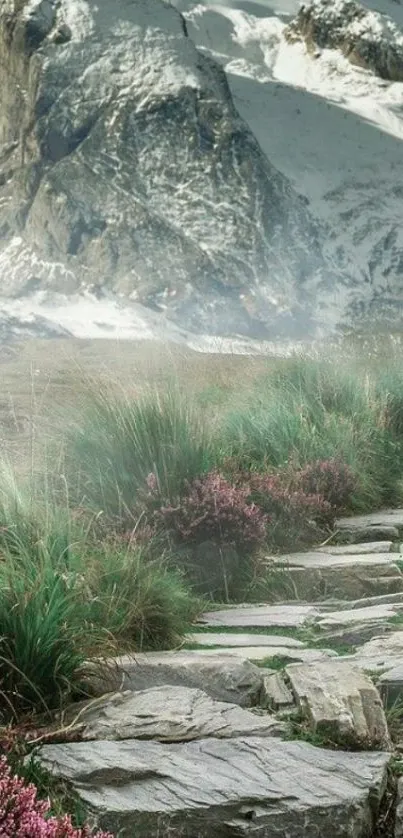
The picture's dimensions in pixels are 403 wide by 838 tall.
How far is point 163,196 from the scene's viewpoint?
31.8m

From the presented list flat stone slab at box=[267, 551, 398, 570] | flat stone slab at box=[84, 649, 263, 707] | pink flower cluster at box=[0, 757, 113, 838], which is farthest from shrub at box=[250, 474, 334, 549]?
pink flower cluster at box=[0, 757, 113, 838]

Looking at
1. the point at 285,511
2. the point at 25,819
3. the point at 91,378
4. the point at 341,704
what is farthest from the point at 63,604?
the point at 91,378

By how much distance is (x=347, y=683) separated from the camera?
4277 millimetres

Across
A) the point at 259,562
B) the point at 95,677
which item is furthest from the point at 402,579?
the point at 95,677

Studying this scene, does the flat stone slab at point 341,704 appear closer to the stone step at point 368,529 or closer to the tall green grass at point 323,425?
the stone step at point 368,529

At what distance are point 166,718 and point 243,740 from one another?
0.92 ft

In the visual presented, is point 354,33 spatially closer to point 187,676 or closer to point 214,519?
point 214,519

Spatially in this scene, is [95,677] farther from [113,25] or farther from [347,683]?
[113,25]

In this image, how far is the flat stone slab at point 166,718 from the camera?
387 centimetres

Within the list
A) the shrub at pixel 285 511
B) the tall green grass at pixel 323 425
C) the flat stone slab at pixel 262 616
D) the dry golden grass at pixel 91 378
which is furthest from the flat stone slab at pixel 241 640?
the tall green grass at pixel 323 425

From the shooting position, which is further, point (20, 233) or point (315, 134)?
point (315, 134)

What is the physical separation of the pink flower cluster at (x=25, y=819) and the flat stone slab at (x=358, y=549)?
4585 mm

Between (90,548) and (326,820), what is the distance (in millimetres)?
2960

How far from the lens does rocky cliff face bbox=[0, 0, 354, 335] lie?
2877 centimetres
